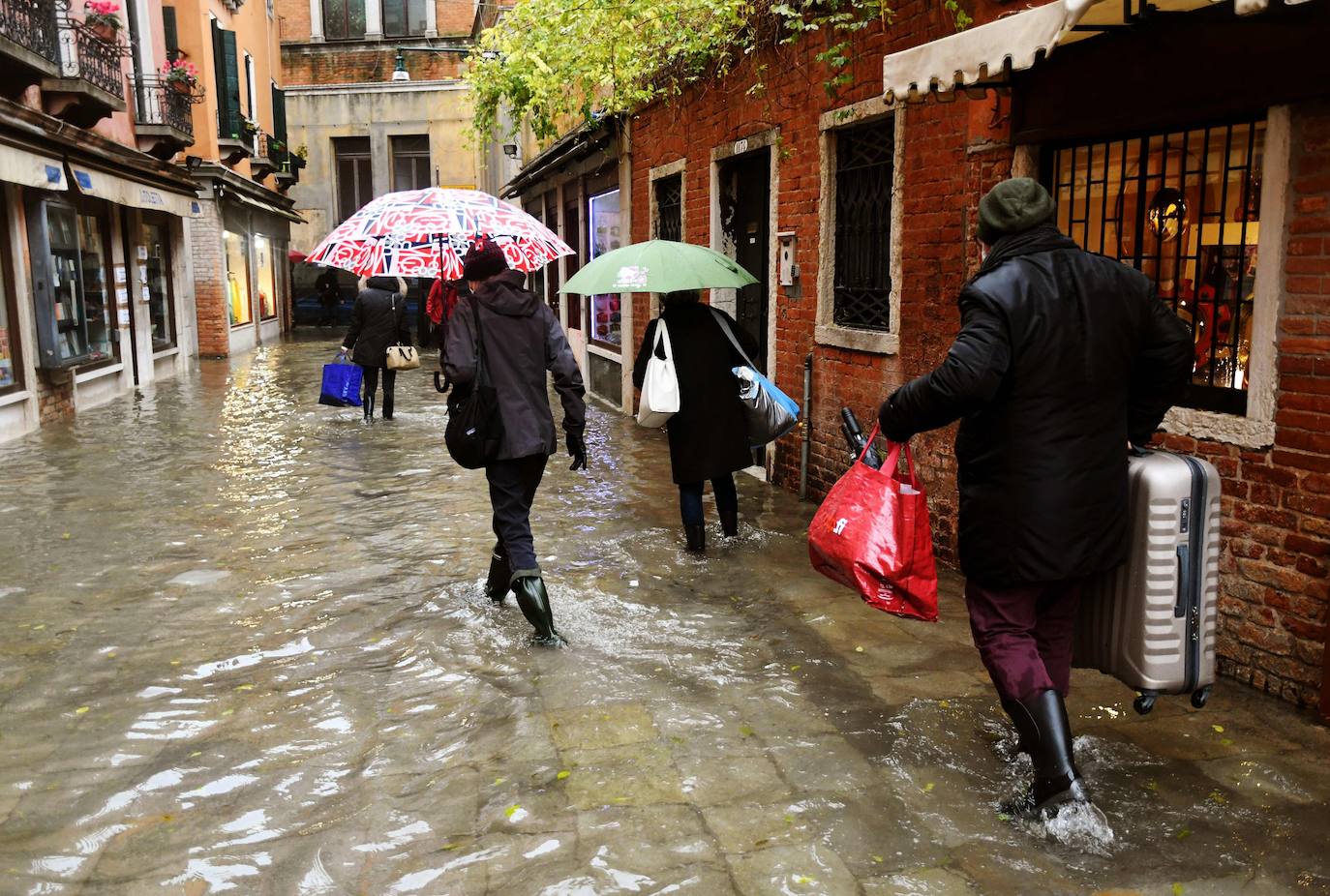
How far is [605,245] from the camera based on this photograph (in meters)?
14.6

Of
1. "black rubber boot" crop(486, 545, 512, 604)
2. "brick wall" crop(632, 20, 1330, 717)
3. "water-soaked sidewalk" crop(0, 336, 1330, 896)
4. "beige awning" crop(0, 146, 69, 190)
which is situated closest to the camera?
"water-soaked sidewalk" crop(0, 336, 1330, 896)

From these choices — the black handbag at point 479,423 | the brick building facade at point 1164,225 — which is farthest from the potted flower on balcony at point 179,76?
the black handbag at point 479,423

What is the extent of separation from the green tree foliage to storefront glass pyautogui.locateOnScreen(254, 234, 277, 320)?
48.2ft

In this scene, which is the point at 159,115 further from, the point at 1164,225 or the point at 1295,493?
the point at 1295,493

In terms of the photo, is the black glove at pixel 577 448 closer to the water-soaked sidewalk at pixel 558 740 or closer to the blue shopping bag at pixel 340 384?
the water-soaked sidewalk at pixel 558 740

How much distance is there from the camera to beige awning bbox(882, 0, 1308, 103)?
3.99m

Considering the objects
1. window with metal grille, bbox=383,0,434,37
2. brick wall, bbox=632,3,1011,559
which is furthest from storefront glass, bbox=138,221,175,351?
window with metal grille, bbox=383,0,434,37

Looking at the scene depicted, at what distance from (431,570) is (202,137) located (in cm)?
1830

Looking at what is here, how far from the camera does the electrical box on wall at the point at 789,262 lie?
325 inches

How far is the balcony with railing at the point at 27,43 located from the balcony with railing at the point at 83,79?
26 cm

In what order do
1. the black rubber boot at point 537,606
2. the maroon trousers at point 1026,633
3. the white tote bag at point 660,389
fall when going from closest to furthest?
the maroon trousers at point 1026,633 < the black rubber boot at point 537,606 < the white tote bag at point 660,389

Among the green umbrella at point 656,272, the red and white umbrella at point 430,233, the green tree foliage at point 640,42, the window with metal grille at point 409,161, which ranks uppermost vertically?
the window with metal grille at point 409,161

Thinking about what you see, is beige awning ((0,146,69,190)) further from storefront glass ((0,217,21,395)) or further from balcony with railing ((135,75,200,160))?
balcony with railing ((135,75,200,160))

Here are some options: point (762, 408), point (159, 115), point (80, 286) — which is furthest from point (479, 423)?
point (159, 115)
